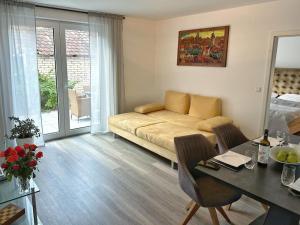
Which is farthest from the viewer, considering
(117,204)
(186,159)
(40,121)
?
(40,121)

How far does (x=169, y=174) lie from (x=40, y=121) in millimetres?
2427

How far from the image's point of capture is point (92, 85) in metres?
4.54

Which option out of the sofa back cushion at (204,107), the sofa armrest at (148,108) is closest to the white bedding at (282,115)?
the sofa back cushion at (204,107)

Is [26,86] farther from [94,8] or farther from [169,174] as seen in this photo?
[169,174]

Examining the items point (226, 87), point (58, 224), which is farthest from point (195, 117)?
point (58, 224)

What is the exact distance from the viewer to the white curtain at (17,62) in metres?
3.43

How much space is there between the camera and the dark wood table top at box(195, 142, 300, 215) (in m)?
1.30

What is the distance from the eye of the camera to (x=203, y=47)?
4387 millimetres

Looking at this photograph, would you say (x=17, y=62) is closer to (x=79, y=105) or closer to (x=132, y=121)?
(x=79, y=105)

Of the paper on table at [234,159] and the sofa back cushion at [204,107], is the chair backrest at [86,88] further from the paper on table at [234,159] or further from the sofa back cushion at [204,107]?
the paper on table at [234,159]

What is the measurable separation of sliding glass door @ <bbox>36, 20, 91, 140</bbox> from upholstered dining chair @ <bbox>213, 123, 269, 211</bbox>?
3.09 m

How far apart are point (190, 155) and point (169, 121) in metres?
2.14

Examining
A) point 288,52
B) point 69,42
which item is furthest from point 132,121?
point 288,52

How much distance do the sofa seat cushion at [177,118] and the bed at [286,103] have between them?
1364mm
